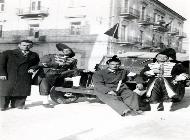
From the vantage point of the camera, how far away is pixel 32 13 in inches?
923

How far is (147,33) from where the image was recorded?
89.4 feet

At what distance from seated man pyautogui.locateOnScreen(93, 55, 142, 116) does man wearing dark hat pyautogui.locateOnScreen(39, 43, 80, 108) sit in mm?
974

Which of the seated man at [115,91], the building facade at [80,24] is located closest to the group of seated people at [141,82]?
the seated man at [115,91]

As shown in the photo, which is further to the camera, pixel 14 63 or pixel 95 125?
pixel 14 63

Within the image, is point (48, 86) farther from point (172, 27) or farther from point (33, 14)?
point (172, 27)

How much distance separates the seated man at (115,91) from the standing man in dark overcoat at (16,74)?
1.16 metres

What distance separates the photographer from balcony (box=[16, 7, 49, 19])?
22812 millimetres

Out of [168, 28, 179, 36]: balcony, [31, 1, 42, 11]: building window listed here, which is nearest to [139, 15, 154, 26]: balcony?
[168, 28, 179, 36]: balcony

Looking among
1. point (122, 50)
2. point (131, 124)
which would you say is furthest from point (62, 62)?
point (122, 50)

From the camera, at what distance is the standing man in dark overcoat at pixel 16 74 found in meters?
5.54

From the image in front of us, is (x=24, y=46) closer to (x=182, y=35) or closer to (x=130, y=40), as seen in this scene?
(x=130, y=40)

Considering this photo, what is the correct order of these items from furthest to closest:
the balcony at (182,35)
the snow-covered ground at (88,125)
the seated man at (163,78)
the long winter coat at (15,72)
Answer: the balcony at (182,35), the seated man at (163,78), the long winter coat at (15,72), the snow-covered ground at (88,125)

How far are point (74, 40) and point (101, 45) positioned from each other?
1915 millimetres

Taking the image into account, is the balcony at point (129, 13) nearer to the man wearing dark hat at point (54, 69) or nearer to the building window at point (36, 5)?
the building window at point (36, 5)
